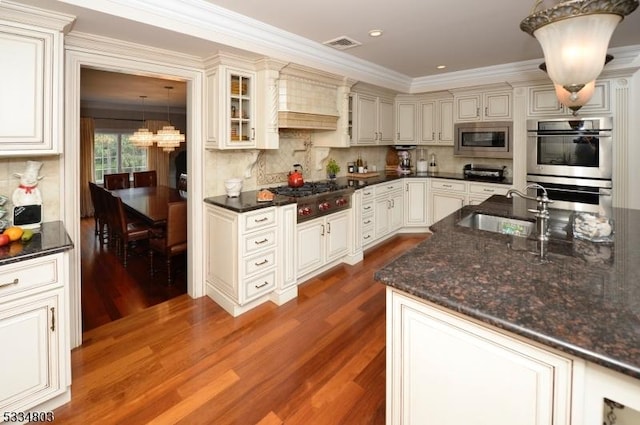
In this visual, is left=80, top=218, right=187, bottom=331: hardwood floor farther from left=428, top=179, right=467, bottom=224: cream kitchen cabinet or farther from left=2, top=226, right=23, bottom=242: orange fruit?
left=428, top=179, right=467, bottom=224: cream kitchen cabinet

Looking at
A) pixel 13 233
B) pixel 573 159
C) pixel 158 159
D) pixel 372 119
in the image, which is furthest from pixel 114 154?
pixel 573 159

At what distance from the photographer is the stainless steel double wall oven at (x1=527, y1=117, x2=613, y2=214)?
12.1 ft

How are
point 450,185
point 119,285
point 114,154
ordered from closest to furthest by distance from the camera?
point 119,285
point 450,185
point 114,154

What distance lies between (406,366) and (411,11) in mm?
2527

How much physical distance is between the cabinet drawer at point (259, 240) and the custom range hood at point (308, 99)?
3.46 feet

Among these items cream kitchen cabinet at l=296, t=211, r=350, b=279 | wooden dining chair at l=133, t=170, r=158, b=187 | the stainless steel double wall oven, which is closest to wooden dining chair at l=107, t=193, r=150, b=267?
cream kitchen cabinet at l=296, t=211, r=350, b=279

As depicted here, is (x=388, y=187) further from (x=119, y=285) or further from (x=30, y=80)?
(x=30, y=80)

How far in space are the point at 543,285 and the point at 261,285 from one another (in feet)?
7.25

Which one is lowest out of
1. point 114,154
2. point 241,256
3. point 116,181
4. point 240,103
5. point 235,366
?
point 235,366

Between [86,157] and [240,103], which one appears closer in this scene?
[240,103]

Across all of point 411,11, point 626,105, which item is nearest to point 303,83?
point 411,11

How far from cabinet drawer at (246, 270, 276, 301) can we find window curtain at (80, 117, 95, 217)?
5969 millimetres

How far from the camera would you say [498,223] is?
7.95 ft

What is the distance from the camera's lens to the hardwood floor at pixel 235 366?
6.02 ft
